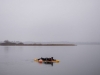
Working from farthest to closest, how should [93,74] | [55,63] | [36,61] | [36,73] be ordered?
[36,61] < [55,63] < [36,73] < [93,74]

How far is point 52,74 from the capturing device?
19.4 ft

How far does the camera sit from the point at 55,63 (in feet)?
26.8

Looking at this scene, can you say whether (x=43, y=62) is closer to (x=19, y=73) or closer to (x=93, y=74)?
(x=19, y=73)

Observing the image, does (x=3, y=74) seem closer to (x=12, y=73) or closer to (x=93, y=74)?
→ (x=12, y=73)

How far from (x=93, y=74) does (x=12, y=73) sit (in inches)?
117

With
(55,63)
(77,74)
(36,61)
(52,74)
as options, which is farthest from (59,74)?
(36,61)

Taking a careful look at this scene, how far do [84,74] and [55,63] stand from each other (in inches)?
101

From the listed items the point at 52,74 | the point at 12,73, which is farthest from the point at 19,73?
the point at 52,74

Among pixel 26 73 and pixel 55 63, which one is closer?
pixel 26 73

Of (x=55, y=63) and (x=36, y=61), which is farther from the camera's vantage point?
(x=36, y=61)

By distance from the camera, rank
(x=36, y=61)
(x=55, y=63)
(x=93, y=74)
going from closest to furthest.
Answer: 1. (x=93, y=74)
2. (x=55, y=63)
3. (x=36, y=61)

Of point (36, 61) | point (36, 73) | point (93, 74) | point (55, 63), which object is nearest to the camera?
point (93, 74)

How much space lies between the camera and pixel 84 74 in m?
5.79

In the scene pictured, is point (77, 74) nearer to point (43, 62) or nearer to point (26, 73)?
point (26, 73)
